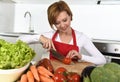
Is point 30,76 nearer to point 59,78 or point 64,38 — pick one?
point 59,78

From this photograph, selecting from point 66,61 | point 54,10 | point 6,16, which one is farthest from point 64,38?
point 6,16

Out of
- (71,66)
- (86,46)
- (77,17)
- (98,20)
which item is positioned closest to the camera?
(71,66)

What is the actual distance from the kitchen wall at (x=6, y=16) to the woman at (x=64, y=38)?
1.79 metres

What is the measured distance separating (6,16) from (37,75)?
2612 millimetres

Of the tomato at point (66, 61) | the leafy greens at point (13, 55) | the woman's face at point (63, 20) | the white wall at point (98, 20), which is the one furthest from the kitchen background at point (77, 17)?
the leafy greens at point (13, 55)

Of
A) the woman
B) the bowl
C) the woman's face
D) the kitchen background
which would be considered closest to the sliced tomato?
the woman

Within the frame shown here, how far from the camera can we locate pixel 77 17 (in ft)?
10.1

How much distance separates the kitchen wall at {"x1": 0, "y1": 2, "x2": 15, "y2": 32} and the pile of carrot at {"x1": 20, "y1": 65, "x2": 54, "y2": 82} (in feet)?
8.08

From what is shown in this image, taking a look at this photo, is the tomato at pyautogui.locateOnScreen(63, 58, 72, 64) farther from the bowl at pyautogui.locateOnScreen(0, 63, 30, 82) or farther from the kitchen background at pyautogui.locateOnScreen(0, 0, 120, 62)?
the kitchen background at pyautogui.locateOnScreen(0, 0, 120, 62)

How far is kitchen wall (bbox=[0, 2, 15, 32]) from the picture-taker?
325 cm

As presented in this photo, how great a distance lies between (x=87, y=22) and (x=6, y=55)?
223 centimetres

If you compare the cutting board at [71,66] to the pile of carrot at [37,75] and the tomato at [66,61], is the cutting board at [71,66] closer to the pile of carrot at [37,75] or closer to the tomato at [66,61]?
the tomato at [66,61]

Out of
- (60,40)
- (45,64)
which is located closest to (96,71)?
(45,64)

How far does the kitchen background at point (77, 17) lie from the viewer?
Answer: 9.53 feet
